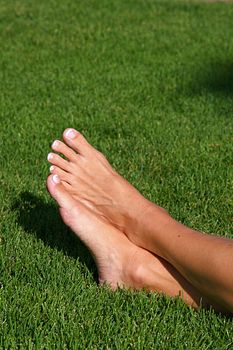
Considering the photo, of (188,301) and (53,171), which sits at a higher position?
(53,171)

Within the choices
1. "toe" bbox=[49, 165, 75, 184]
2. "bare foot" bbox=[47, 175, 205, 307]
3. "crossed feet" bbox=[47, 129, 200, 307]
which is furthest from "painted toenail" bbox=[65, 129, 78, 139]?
"bare foot" bbox=[47, 175, 205, 307]

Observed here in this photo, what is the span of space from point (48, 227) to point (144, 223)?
40 centimetres

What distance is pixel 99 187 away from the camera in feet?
7.64

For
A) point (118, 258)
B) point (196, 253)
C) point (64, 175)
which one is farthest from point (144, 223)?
point (64, 175)

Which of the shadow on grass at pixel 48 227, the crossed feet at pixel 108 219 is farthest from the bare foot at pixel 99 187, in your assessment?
the shadow on grass at pixel 48 227

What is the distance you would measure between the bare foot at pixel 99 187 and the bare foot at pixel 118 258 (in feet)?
0.14

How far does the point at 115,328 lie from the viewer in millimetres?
1813

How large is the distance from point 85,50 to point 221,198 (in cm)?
228

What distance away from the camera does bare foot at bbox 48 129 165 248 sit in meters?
2.20

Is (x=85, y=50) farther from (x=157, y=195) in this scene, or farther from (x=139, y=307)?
(x=139, y=307)

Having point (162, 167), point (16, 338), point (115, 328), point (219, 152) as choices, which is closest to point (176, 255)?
point (115, 328)

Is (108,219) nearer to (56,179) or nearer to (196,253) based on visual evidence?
(56,179)

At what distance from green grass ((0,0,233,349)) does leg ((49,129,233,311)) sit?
0.30 feet

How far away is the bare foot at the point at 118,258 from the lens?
2053 mm
